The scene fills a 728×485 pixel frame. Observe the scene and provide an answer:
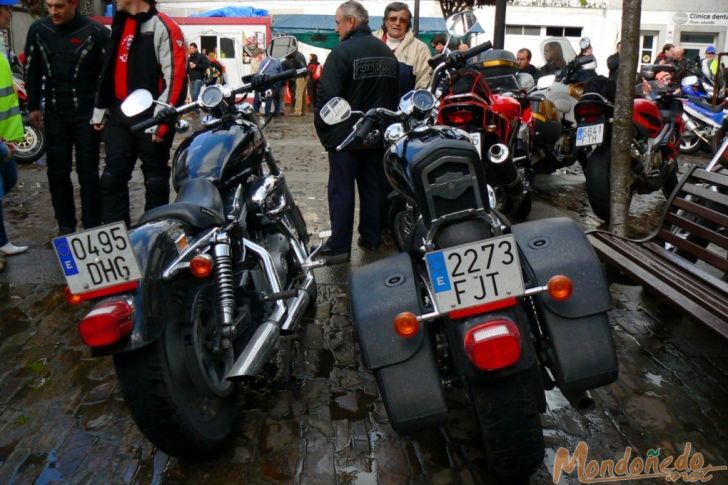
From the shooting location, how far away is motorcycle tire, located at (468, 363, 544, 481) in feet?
7.03

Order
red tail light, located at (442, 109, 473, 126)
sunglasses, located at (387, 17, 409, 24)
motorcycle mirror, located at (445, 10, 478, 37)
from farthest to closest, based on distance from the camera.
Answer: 1. sunglasses, located at (387, 17, 409, 24)
2. red tail light, located at (442, 109, 473, 126)
3. motorcycle mirror, located at (445, 10, 478, 37)

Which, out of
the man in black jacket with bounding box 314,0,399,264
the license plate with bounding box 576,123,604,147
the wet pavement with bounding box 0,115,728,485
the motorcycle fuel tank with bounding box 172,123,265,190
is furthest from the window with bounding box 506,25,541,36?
the motorcycle fuel tank with bounding box 172,123,265,190

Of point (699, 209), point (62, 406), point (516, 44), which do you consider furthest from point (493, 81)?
point (516, 44)

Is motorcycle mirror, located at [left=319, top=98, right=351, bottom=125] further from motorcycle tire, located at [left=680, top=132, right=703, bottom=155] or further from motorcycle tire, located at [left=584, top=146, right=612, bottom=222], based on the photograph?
motorcycle tire, located at [left=680, top=132, right=703, bottom=155]

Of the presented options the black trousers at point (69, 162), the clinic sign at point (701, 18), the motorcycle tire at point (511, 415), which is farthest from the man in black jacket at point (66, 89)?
the clinic sign at point (701, 18)

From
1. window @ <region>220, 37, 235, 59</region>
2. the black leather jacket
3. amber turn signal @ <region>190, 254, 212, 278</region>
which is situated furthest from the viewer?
window @ <region>220, 37, 235, 59</region>

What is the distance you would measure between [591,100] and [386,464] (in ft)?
13.7

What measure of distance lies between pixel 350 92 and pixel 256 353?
292 centimetres

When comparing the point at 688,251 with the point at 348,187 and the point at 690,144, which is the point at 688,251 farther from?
the point at 690,144

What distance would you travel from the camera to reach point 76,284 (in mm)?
2287

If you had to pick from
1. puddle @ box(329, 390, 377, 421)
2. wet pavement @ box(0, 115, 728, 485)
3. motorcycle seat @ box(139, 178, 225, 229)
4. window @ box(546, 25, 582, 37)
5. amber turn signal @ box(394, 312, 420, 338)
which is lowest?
puddle @ box(329, 390, 377, 421)

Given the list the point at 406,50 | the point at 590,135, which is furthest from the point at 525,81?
the point at 590,135

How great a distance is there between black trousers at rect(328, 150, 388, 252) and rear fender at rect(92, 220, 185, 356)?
2626mm

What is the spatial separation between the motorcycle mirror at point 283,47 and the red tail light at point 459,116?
5.06 feet
